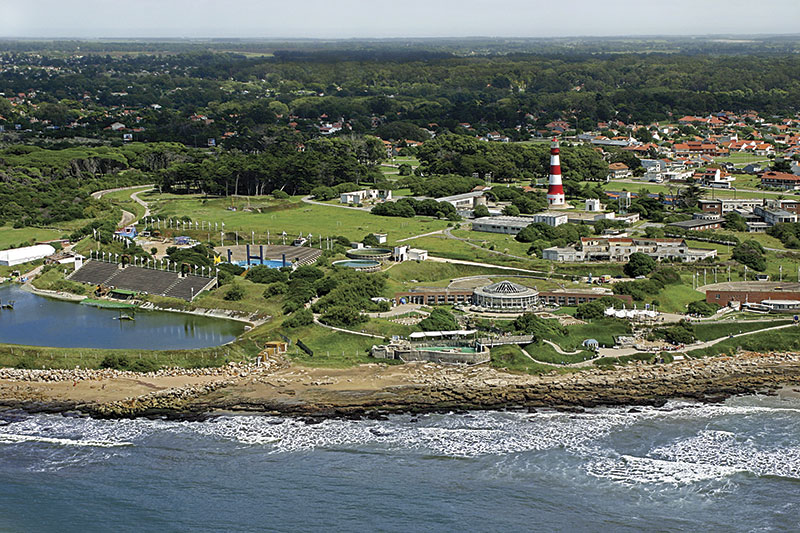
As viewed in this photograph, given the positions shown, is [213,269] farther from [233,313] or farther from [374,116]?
[374,116]

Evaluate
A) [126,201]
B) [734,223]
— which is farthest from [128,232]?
[734,223]

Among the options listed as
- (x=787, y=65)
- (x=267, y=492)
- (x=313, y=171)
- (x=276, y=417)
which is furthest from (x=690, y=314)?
(x=787, y=65)

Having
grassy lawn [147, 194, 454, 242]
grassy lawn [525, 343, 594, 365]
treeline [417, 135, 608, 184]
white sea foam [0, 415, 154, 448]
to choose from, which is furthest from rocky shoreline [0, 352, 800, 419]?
treeline [417, 135, 608, 184]

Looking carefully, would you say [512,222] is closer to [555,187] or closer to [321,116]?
[555,187]

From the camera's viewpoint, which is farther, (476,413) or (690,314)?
(690,314)

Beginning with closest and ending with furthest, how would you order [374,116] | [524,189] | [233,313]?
[233,313] < [524,189] < [374,116]

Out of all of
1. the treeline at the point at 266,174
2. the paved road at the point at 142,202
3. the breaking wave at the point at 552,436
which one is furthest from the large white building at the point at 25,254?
the breaking wave at the point at 552,436

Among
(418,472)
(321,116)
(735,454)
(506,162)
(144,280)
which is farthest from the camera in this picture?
(321,116)

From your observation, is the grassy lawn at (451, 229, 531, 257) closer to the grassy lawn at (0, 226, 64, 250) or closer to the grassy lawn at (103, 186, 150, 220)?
the grassy lawn at (103, 186, 150, 220)
